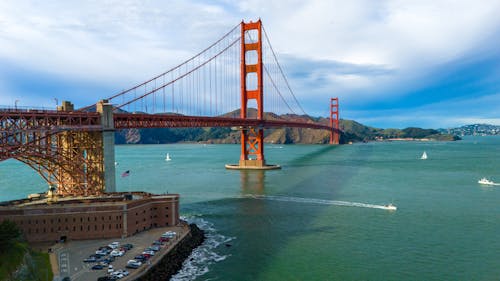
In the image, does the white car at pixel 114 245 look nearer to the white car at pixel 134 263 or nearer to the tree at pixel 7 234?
the white car at pixel 134 263

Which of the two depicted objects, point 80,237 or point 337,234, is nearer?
→ point 80,237

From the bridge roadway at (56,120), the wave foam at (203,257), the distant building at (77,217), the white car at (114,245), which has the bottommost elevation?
the wave foam at (203,257)

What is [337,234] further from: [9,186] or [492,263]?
[9,186]

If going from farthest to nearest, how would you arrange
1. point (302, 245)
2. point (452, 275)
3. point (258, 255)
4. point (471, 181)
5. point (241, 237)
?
point (471, 181)
point (241, 237)
point (302, 245)
point (258, 255)
point (452, 275)

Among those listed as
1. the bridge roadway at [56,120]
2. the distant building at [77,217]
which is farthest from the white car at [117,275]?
the bridge roadway at [56,120]

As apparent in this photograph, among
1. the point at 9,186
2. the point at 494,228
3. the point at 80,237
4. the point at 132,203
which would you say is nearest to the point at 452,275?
the point at 494,228

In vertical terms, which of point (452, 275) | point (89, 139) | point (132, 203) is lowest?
point (452, 275)

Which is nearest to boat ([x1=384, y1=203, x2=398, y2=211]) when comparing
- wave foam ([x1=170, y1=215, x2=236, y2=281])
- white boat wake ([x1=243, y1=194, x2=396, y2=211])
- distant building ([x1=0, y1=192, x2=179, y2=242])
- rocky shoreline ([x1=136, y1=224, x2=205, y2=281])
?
white boat wake ([x1=243, y1=194, x2=396, y2=211])
